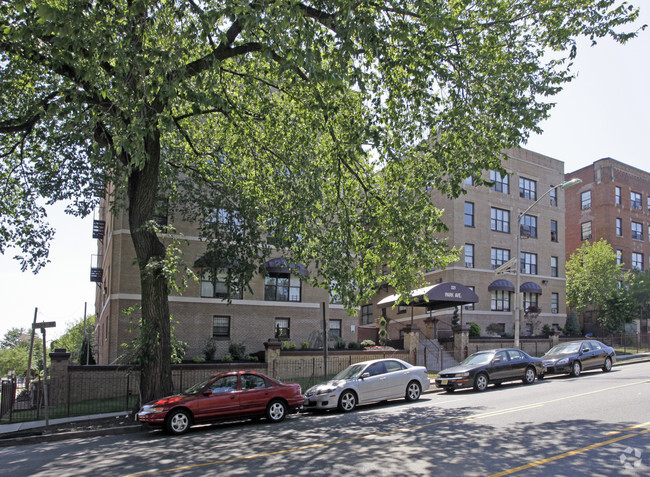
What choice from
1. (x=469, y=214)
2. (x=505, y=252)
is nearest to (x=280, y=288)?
(x=469, y=214)

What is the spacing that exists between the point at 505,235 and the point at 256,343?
850 inches

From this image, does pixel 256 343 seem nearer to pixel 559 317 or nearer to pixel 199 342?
pixel 199 342

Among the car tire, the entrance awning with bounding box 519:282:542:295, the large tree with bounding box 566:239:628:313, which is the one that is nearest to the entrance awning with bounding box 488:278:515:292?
the entrance awning with bounding box 519:282:542:295

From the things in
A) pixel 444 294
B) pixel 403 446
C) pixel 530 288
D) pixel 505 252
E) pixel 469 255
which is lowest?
pixel 403 446

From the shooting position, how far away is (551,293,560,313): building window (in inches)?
1610

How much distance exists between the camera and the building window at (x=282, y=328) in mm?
29172

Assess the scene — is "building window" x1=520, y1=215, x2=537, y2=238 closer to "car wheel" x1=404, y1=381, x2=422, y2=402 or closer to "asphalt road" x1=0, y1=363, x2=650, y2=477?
"car wheel" x1=404, y1=381, x2=422, y2=402

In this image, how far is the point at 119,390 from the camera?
66.8ft

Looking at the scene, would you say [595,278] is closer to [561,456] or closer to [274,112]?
[274,112]

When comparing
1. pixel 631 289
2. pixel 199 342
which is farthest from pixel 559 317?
pixel 199 342

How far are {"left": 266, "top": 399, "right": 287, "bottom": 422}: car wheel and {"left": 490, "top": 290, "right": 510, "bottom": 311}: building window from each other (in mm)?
27100

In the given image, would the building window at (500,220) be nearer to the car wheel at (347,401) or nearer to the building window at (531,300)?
the building window at (531,300)

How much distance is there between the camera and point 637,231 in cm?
4903

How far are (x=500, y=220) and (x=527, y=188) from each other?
4265 millimetres
